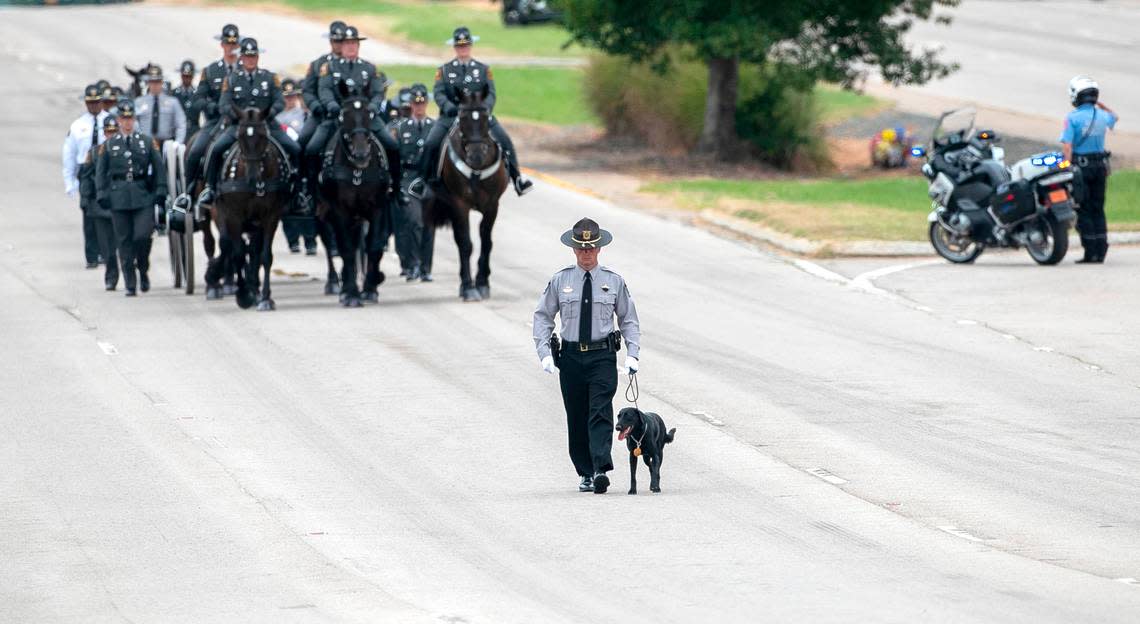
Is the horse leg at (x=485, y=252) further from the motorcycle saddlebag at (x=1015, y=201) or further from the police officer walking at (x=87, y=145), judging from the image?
the motorcycle saddlebag at (x=1015, y=201)

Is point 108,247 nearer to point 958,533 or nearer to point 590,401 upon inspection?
point 590,401

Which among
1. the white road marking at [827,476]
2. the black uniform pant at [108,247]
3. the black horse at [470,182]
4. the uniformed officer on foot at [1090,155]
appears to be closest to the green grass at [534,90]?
the black uniform pant at [108,247]

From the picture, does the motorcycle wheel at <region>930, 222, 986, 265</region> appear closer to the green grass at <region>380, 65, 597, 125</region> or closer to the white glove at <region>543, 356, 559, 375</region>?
the white glove at <region>543, 356, 559, 375</region>

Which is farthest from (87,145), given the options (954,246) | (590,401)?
(590,401)

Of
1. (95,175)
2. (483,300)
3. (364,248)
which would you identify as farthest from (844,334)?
(95,175)

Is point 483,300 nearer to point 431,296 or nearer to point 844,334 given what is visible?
point 431,296

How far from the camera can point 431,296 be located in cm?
2227

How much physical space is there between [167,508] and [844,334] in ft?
29.0

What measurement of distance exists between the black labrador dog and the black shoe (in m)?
→ 0.18

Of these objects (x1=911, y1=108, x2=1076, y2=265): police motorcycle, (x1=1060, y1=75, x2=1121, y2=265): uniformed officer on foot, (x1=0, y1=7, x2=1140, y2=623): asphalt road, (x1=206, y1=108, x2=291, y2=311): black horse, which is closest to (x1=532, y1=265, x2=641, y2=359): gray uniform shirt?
(x1=0, y1=7, x2=1140, y2=623): asphalt road

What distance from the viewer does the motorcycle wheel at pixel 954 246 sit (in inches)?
950

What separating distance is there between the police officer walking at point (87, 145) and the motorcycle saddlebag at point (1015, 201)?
11.2 meters

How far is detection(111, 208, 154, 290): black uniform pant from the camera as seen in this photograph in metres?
22.2

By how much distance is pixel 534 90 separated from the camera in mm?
45969
